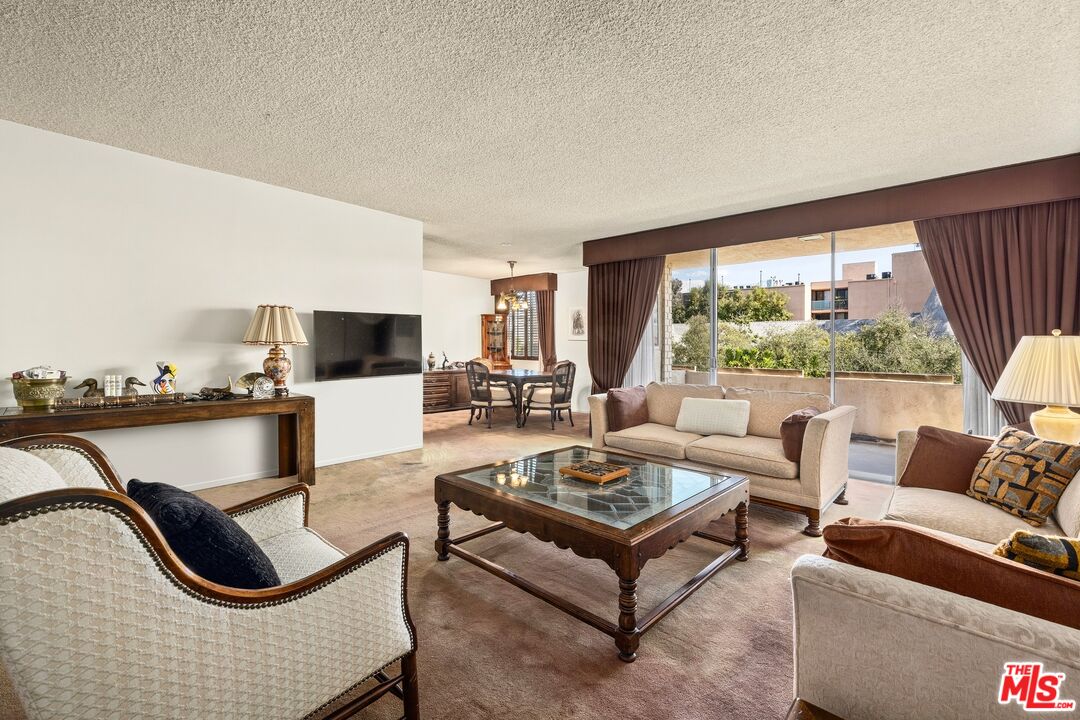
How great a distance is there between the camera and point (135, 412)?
3201mm

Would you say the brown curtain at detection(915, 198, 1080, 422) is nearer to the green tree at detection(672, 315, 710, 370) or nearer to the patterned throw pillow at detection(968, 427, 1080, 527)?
the patterned throw pillow at detection(968, 427, 1080, 527)

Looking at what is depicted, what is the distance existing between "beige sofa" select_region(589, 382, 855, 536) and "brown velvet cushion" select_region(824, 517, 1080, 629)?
82.8 inches

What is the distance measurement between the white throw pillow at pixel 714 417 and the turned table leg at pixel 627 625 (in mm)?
2329

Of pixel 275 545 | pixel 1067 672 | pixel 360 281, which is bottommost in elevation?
pixel 275 545

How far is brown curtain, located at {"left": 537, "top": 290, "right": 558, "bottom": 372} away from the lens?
8.89 m

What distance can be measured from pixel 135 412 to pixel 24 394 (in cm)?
55

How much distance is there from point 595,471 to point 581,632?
2.76 ft

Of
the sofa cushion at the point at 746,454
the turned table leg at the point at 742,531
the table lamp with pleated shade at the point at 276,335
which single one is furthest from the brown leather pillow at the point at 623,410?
the table lamp with pleated shade at the point at 276,335

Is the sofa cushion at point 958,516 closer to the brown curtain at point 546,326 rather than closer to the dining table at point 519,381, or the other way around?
the dining table at point 519,381

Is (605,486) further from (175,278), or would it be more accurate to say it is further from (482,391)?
(482,391)

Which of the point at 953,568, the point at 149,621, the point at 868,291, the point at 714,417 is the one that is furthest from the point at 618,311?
the point at 149,621

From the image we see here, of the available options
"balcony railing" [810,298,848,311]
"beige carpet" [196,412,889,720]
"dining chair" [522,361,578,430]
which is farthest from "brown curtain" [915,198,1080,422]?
"dining chair" [522,361,578,430]

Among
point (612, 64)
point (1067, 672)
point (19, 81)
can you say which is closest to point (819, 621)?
point (1067, 672)

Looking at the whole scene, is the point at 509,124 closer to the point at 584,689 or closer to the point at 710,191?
the point at 710,191
